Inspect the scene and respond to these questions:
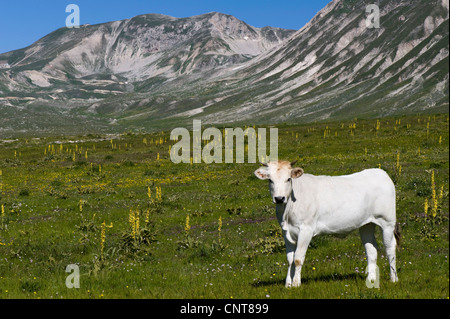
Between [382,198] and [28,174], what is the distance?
3973 cm

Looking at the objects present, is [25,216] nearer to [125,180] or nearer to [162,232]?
[162,232]

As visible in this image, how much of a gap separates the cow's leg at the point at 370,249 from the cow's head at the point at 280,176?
2623 millimetres

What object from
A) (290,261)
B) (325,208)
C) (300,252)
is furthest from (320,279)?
(325,208)

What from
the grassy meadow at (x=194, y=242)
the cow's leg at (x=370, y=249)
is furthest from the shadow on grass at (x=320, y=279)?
the cow's leg at (x=370, y=249)

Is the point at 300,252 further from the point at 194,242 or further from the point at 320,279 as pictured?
the point at 194,242

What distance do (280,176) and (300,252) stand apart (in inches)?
74.7

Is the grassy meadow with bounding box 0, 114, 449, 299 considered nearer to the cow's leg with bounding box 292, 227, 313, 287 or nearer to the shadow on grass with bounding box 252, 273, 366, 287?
the shadow on grass with bounding box 252, 273, 366, 287

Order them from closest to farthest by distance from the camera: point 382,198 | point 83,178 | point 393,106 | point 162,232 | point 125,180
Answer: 1. point 382,198
2. point 162,232
3. point 125,180
4. point 83,178
5. point 393,106

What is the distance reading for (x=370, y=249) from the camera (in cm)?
1045

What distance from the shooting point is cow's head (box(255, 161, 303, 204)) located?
375 inches

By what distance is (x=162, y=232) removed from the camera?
60.3 ft

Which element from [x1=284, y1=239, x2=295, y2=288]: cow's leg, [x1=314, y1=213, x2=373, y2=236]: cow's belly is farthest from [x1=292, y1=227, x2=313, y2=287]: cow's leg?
[x1=314, y1=213, x2=373, y2=236]: cow's belly

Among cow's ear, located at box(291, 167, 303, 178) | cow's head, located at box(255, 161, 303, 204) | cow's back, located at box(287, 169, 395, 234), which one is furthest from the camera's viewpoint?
cow's back, located at box(287, 169, 395, 234)
